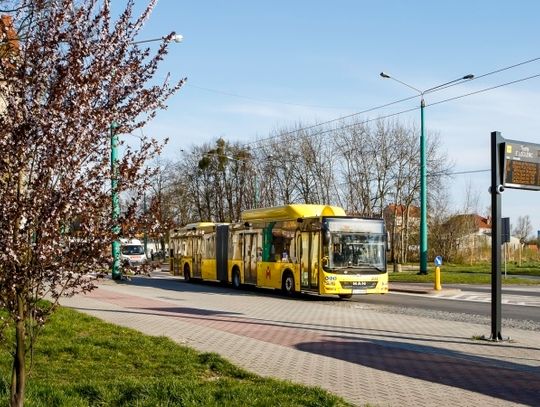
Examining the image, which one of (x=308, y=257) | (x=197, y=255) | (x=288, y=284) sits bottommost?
(x=288, y=284)

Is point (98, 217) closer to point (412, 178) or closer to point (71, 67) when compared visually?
point (71, 67)

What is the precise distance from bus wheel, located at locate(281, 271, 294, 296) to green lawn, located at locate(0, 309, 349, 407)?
12042 millimetres

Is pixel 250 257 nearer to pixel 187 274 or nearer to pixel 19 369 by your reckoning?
pixel 187 274

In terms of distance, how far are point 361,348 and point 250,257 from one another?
1574cm

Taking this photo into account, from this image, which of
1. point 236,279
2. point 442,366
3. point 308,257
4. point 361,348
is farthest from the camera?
point 236,279

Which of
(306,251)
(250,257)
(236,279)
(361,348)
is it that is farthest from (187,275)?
(361,348)

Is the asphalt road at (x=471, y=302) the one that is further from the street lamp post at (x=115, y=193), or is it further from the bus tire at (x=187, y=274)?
the street lamp post at (x=115, y=193)

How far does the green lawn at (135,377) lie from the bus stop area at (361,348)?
2.00 ft

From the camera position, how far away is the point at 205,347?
423 inches

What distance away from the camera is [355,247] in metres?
22.0

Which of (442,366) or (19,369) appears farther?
(442,366)

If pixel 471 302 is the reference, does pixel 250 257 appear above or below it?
above

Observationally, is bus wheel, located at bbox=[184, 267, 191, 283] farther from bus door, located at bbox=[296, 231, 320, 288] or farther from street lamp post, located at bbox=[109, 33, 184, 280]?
street lamp post, located at bbox=[109, 33, 184, 280]

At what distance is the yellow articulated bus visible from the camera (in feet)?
71.0
